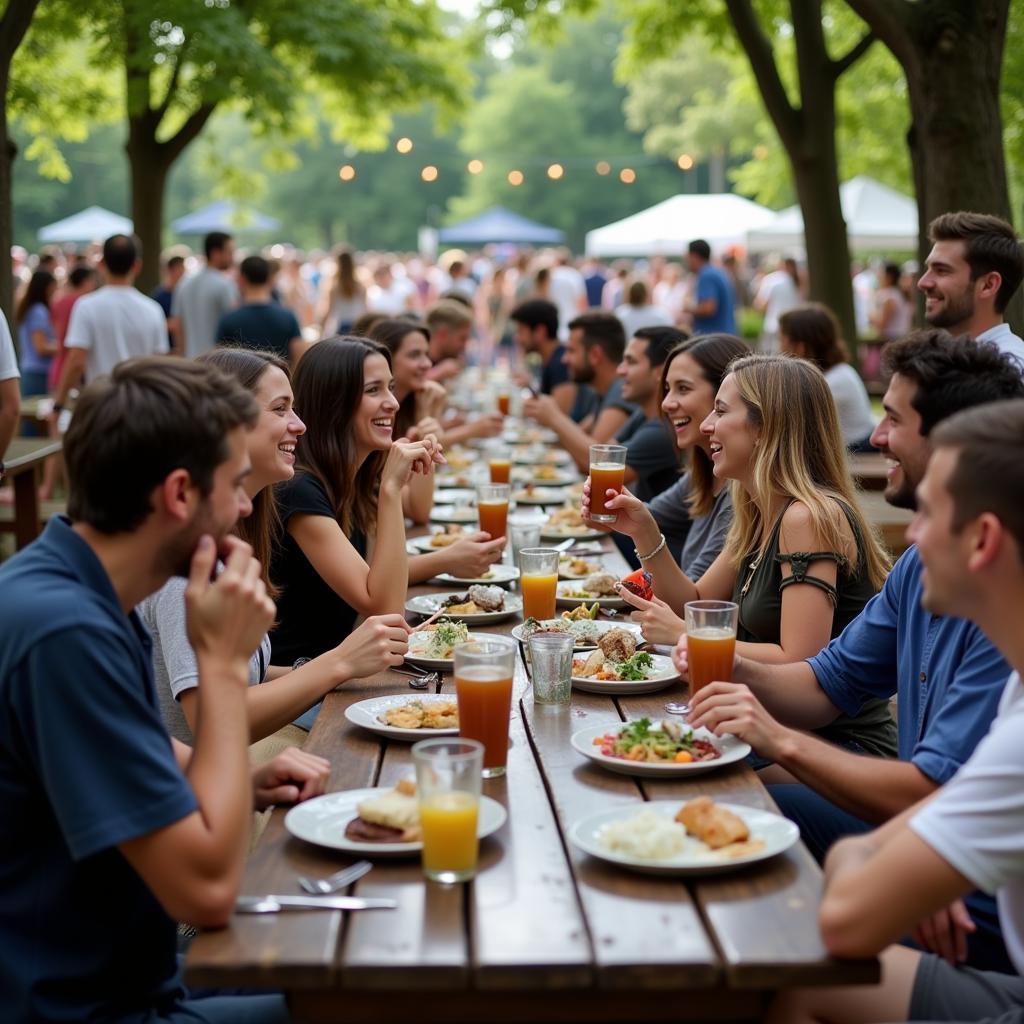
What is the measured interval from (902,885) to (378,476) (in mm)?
2981

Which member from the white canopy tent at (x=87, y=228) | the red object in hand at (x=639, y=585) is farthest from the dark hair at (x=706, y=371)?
the white canopy tent at (x=87, y=228)

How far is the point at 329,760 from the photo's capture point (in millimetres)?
2795

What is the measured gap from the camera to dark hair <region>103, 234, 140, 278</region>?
356 inches

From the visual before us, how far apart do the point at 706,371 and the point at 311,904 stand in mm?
3155

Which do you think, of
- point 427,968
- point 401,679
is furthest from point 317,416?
point 427,968

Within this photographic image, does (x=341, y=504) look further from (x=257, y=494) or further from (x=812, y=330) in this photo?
(x=812, y=330)

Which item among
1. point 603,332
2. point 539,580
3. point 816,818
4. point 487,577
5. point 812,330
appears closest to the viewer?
point 816,818

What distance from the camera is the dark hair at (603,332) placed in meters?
8.25

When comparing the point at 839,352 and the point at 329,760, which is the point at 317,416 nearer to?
the point at 329,760

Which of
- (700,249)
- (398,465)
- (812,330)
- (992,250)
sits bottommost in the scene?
(398,465)

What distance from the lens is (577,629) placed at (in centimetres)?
372

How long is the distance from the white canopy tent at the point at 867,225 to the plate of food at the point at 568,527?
1472 centimetres

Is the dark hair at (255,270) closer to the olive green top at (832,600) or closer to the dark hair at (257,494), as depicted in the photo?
the dark hair at (257,494)

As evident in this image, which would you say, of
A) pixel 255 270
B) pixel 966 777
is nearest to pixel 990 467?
pixel 966 777
